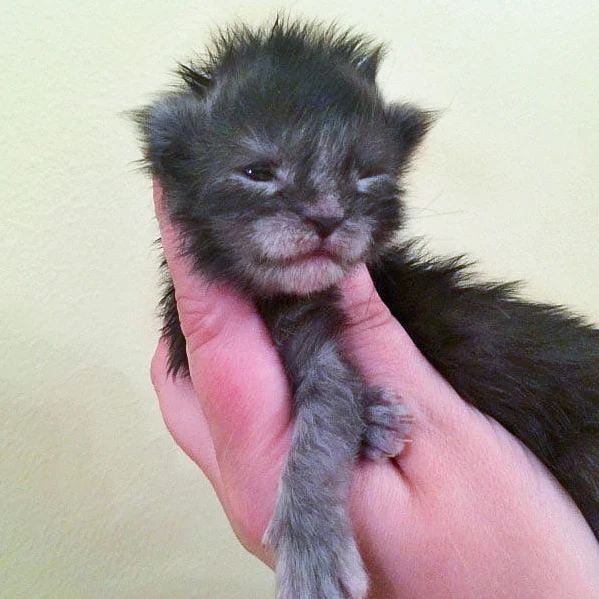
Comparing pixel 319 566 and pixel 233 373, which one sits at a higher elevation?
pixel 233 373

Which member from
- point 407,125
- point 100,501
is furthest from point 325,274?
point 100,501

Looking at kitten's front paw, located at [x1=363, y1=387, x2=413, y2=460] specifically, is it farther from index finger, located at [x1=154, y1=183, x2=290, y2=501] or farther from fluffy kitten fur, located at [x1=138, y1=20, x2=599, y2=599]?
index finger, located at [x1=154, y1=183, x2=290, y2=501]

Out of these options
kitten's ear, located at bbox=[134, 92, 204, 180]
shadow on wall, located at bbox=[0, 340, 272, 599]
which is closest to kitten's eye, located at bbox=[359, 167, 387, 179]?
kitten's ear, located at bbox=[134, 92, 204, 180]

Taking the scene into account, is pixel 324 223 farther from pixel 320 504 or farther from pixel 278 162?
pixel 320 504

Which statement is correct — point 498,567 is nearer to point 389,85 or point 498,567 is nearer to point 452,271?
point 452,271

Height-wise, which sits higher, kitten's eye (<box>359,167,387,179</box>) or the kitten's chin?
kitten's eye (<box>359,167,387,179</box>)

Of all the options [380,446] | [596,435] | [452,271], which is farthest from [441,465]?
[452,271]

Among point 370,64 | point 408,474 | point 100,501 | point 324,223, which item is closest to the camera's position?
point 324,223
